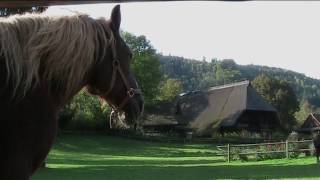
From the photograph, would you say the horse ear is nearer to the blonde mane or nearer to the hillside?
the blonde mane

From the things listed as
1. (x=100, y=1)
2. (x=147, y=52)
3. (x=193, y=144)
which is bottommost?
(x=193, y=144)

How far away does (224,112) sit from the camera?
74.6 m

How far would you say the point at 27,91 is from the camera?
3.08 metres

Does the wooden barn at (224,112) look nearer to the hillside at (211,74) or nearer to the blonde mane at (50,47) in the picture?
the blonde mane at (50,47)

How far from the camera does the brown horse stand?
2961 millimetres

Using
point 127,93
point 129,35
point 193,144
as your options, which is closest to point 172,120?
point 129,35

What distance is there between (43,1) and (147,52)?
83083 mm

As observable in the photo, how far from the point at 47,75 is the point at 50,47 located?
0.19m

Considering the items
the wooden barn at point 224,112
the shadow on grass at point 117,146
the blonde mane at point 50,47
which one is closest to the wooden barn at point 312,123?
the wooden barn at point 224,112

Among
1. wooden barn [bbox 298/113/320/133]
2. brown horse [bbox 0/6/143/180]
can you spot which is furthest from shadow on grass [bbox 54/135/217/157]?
brown horse [bbox 0/6/143/180]

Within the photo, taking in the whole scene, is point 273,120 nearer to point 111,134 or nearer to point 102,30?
point 111,134

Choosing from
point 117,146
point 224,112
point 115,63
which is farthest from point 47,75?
point 224,112

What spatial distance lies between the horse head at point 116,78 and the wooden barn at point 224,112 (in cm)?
6744

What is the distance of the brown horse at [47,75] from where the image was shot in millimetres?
2961
